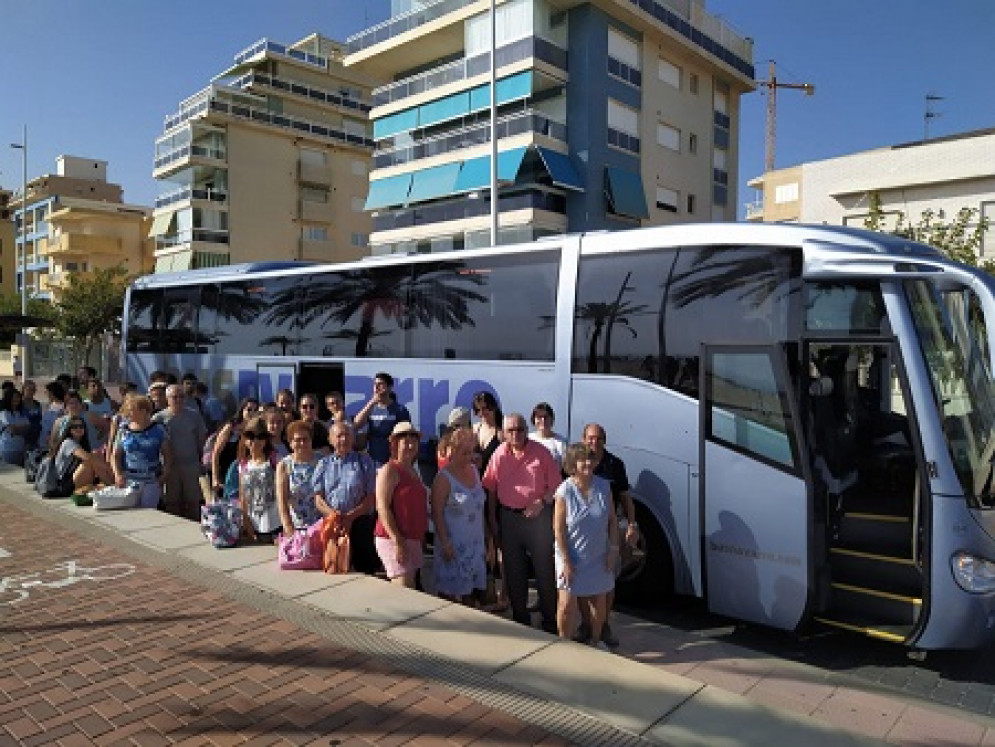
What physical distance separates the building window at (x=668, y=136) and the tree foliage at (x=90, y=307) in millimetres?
29242

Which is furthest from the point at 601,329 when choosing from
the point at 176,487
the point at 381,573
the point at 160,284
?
the point at 160,284

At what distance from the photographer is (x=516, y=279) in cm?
719

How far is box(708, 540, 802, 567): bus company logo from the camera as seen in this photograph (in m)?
5.02

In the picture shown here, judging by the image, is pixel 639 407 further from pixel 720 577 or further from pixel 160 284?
pixel 160 284

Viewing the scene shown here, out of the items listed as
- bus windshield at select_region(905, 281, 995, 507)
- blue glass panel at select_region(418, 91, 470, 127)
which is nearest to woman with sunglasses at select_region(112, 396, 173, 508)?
bus windshield at select_region(905, 281, 995, 507)

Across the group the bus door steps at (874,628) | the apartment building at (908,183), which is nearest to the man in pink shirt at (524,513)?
the bus door steps at (874,628)

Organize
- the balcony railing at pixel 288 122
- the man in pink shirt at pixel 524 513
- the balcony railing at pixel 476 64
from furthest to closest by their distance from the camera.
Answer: the balcony railing at pixel 288 122, the balcony railing at pixel 476 64, the man in pink shirt at pixel 524 513

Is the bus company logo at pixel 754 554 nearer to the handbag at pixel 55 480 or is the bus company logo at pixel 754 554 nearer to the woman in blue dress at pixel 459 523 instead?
the woman in blue dress at pixel 459 523

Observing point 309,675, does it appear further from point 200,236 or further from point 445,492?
point 200,236

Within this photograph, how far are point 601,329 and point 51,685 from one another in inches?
183

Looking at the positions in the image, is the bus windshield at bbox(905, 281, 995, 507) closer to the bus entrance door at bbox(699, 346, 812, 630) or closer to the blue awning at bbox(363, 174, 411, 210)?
the bus entrance door at bbox(699, 346, 812, 630)

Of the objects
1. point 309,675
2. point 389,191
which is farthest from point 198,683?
point 389,191

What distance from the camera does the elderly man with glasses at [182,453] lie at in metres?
8.06

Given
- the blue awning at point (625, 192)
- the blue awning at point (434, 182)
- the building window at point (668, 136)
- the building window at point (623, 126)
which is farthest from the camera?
the building window at point (668, 136)
